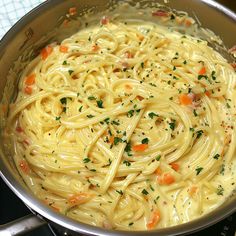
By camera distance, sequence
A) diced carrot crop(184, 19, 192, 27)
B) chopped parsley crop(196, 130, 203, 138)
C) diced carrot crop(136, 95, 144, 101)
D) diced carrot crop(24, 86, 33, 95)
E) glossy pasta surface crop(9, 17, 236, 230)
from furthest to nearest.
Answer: diced carrot crop(184, 19, 192, 27) < diced carrot crop(24, 86, 33, 95) < diced carrot crop(136, 95, 144, 101) < chopped parsley crop(196, 130, 203, 138) < glossy pasta surface crop(9, 17, 236, 230)

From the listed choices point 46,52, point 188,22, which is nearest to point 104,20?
point 46,52

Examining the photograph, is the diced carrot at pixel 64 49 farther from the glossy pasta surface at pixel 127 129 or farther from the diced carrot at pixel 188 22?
the diced carrot at pixel 188 22

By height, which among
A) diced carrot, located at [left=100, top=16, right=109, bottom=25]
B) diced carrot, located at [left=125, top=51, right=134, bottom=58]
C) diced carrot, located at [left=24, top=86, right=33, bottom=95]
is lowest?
diced carrot, located at [left=24, top=86, right=33, bottom=95]

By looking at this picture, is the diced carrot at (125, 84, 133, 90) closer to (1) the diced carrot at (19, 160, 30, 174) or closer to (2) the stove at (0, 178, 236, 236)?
(1) the diced carrot at (19, 160, 30, 174)

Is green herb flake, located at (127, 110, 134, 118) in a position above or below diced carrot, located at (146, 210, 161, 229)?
above

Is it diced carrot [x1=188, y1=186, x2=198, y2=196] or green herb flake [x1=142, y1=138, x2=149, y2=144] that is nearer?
diced carrot [x1=188, y1=186, x2=198, y2=196]

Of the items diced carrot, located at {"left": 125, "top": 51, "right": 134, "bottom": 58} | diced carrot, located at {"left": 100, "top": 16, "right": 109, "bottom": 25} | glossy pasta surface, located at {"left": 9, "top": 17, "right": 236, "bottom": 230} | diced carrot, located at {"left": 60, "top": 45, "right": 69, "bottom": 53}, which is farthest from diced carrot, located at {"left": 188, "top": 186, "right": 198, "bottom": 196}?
diced carrot, located at {"left": 100, "top": 16, "right": 109, "bottom": 25}

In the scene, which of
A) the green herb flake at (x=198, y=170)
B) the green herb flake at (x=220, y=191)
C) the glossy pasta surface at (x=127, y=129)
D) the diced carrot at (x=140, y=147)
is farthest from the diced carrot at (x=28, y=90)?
the green herb flake at (x=220, y=191)
